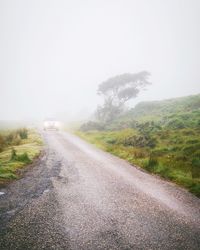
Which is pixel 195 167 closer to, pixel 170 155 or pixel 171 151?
pixel 170 155

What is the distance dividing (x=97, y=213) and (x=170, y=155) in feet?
33.6

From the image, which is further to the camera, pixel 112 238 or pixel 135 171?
pixel 135 171

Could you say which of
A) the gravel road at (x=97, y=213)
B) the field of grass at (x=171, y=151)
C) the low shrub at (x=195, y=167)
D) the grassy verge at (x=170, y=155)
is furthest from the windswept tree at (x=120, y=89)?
the gravel road at (x=97, y=213)

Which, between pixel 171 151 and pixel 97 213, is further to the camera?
pixel 171 151

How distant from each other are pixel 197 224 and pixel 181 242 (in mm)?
1340

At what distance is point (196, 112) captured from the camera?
2838 centimetres

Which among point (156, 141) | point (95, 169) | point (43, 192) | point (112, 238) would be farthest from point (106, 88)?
point (112, 238)

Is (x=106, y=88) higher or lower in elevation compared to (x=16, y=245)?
higher

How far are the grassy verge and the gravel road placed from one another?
98cm

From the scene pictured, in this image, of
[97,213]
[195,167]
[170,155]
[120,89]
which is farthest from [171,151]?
[120,89]

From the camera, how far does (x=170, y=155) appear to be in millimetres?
16031

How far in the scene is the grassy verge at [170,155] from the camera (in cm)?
1160

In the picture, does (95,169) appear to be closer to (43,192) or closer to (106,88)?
(43,192)

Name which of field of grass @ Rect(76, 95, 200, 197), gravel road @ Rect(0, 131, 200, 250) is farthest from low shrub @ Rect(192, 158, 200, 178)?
gravel road @ Rect(0, 131, 200, 250)
